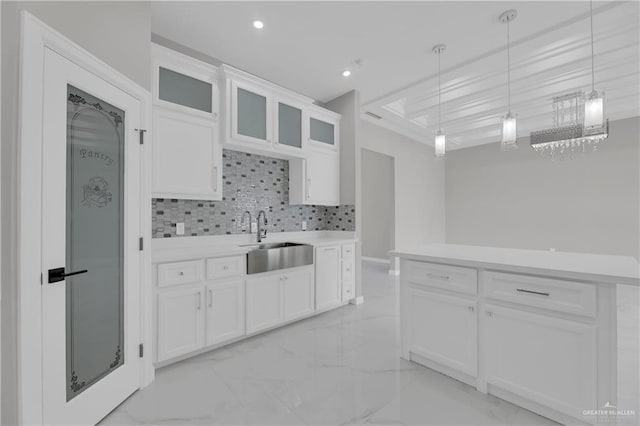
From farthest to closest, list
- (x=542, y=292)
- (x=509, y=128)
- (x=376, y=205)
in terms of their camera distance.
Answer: (x=376, y=205) < (x=509, y=128) < (x=542, y=292)

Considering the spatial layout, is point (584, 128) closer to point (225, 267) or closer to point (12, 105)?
point (225, 267)

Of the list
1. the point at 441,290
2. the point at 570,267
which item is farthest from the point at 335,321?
the point at 570,267

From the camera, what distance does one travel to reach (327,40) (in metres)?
2.86

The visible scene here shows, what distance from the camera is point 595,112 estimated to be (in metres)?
2.00

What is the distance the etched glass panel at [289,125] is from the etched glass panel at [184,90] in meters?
0.87

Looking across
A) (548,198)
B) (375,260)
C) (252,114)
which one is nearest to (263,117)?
(252,114)

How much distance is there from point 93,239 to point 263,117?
2077mm

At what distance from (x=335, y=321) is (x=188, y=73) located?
10.1ft

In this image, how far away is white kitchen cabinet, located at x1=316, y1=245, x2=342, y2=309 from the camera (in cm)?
346

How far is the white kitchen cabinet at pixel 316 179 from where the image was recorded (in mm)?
3740

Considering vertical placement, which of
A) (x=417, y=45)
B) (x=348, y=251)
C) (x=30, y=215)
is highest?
(x=417, y=45)

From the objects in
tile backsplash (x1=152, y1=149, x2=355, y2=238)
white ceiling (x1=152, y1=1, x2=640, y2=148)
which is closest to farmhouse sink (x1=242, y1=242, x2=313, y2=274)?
tile backsplash (x1=152, y1=149, x2=355, y2=238)

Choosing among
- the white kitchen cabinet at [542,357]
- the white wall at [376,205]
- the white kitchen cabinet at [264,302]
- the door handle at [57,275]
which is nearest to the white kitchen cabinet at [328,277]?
the white kitchen cabinet at [264,302]

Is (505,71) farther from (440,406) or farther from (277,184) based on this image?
(440,406)
